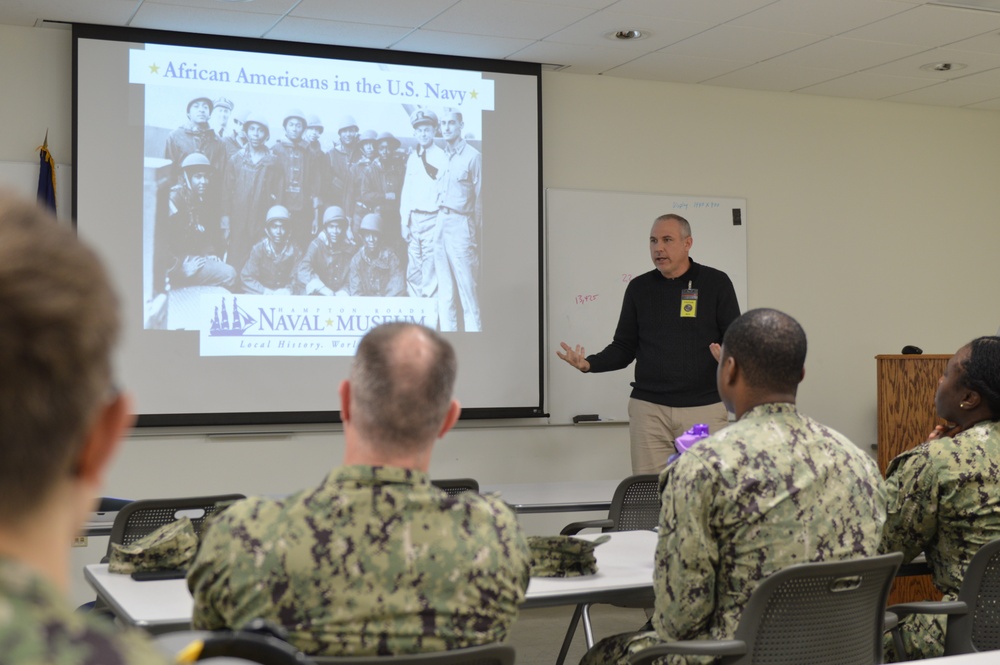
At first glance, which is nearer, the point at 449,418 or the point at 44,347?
the point at 44,347

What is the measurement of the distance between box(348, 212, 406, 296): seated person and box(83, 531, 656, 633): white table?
3.20m

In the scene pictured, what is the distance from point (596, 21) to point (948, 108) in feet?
11.1

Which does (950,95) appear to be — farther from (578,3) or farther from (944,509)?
(944,509)

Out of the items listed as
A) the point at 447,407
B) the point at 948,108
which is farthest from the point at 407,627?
the point at 948,108

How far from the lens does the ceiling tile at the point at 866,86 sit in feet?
21.4

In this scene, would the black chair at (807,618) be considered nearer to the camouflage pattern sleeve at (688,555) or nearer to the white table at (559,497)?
the camouflage pattern sleeve at (688,555)

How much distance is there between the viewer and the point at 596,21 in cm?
530

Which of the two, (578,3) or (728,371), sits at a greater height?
(578,3)

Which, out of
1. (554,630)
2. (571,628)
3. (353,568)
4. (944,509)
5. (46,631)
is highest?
(46,631)

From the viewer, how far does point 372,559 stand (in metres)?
1.67

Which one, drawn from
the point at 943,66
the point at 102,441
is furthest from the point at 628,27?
the point at 102,441

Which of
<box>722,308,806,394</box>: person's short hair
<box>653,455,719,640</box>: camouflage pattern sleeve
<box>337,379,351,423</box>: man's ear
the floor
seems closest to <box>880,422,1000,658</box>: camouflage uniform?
<box>722,308,806,394</box>: person's short hair

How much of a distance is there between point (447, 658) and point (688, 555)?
0.77m

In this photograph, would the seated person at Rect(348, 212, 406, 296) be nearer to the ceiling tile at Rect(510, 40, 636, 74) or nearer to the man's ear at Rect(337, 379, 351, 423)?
the ceiling tile at Rect(510, 40, 636, 74)
